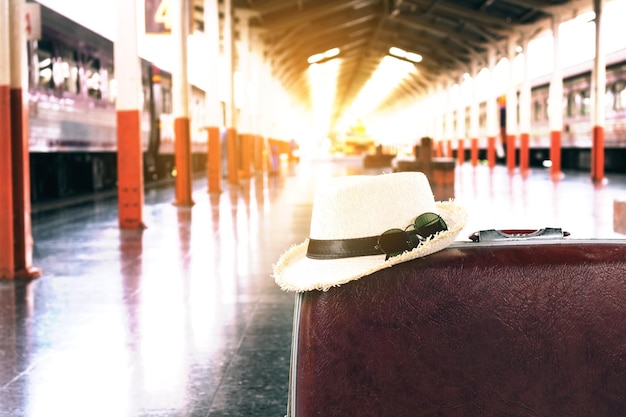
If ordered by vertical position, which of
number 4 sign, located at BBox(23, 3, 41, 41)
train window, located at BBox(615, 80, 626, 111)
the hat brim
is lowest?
the hat brim

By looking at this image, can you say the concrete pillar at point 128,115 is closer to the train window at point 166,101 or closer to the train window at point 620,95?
the train window at point 166,101

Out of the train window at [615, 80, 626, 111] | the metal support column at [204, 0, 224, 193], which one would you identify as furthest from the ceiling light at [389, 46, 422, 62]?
the metal support column at [204, 0, 224, 193]

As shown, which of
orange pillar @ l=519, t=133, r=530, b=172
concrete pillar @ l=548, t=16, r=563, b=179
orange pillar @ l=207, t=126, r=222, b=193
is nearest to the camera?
orange pillar @ l=207, t=126, r=222, b=193

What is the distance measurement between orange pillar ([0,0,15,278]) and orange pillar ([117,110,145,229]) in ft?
12.9

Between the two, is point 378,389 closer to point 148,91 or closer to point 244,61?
point 148,91

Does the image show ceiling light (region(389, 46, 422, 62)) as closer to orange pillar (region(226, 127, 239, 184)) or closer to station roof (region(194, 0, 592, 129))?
station roof (region(194, 0, 592, 129))

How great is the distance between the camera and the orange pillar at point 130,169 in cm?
1044

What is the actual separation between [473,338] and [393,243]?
28 cm

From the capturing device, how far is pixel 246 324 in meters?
4.74

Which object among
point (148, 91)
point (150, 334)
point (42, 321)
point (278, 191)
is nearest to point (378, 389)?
point (150, 334)

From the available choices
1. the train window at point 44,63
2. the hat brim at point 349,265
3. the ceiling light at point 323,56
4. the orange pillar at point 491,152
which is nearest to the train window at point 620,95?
the orange pillar at point 491,152

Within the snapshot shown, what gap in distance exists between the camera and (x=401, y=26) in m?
36.4

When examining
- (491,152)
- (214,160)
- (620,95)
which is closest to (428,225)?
(214,160)

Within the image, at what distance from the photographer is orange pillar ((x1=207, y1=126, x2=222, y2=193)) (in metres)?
18.2
